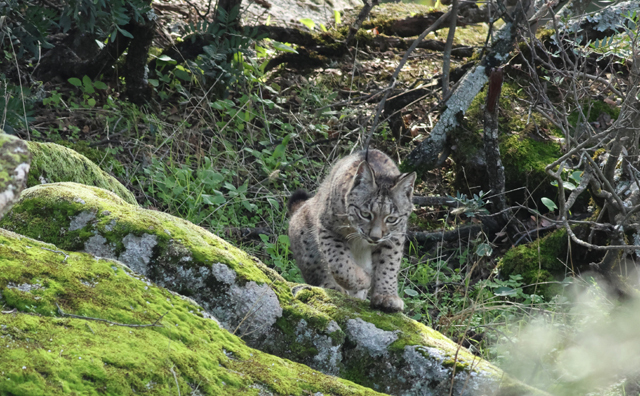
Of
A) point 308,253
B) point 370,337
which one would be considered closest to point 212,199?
point 308,253

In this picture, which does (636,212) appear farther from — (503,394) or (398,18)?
(398,18)

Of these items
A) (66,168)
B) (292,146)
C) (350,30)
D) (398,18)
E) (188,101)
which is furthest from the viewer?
(398,18)

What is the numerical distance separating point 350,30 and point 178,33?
9.21 ft

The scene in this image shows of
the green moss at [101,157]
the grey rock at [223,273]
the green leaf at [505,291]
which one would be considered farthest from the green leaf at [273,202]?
the grey rock at [223,273]

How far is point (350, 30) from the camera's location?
10.0 metres

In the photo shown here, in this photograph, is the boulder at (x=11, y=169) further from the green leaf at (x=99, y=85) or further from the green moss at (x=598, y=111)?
the green moss at (x=598, y=111)

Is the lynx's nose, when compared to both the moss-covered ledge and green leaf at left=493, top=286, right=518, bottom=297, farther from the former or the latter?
the moss-covered ledge

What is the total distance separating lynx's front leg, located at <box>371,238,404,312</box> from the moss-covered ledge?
0.60 meters

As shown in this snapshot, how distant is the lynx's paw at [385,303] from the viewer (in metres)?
4.03

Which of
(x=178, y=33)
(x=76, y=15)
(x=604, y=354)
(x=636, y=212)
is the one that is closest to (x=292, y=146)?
(x=178, y=33)

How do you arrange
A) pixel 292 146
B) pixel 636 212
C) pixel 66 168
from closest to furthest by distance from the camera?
pixel 66 168
pixel 636 212
pixel 292 146

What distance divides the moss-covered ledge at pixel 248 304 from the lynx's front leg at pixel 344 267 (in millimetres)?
1465

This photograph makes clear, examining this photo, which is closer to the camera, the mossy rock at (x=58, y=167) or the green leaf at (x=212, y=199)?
the mossy rock at (x=58, y=167)

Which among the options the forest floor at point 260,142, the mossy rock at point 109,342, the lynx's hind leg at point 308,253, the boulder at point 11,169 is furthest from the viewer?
the forest floor at point 260,142
